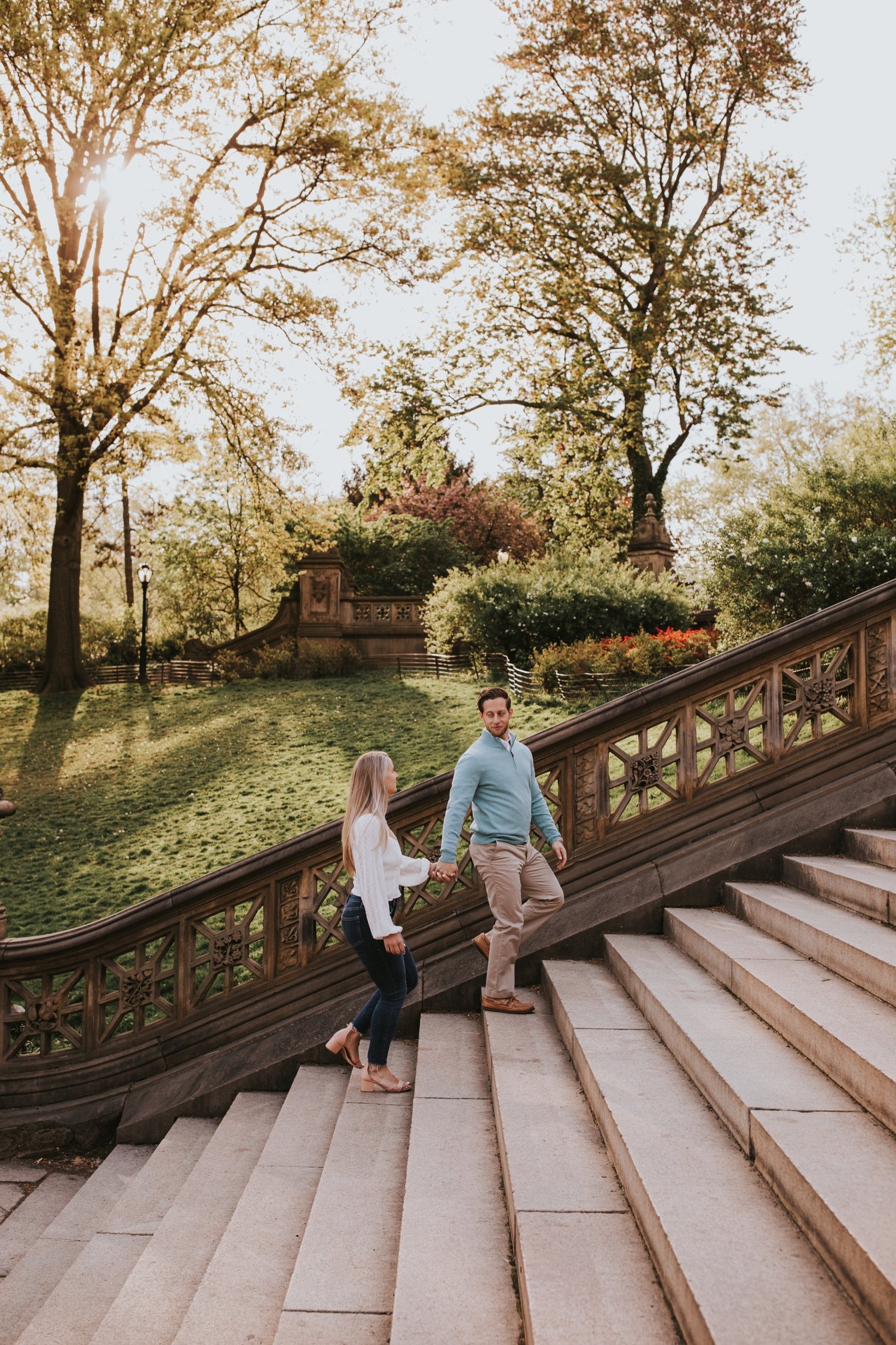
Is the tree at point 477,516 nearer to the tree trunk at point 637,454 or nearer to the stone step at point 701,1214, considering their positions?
the tree trunk at point 637,454

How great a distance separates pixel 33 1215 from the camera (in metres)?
5.36

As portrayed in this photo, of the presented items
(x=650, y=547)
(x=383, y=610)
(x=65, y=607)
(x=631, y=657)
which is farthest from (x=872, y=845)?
(x=65, y=607)

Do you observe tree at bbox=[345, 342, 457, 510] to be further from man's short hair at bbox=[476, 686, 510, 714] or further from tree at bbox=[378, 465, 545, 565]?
man's short hair at bbox=[476, 686, 510, 714]

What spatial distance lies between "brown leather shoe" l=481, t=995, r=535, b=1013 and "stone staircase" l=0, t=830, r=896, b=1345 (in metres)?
0.13

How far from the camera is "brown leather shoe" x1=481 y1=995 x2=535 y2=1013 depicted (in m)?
5.64

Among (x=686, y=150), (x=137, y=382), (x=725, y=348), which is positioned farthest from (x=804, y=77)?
(x=137, y=382)

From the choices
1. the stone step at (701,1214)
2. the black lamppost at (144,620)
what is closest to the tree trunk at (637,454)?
the black lamppost at (144,620)

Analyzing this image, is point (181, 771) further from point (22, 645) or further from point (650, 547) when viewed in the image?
point (22, 645)

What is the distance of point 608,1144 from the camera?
4.01m

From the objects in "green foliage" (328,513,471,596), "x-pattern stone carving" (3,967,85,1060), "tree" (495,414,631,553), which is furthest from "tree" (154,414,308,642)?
"x-pattern stone carving" (3,967,85,1060)

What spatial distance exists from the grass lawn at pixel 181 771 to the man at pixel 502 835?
195 inches

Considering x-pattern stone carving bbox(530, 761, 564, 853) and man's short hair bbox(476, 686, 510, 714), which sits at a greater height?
man's short hair bbox(476, 686, 510, 714)

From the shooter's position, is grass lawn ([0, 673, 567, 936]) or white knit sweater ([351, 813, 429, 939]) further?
grass lawn ([0, 673, 567, 936])

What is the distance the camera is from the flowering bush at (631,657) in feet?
51.4
